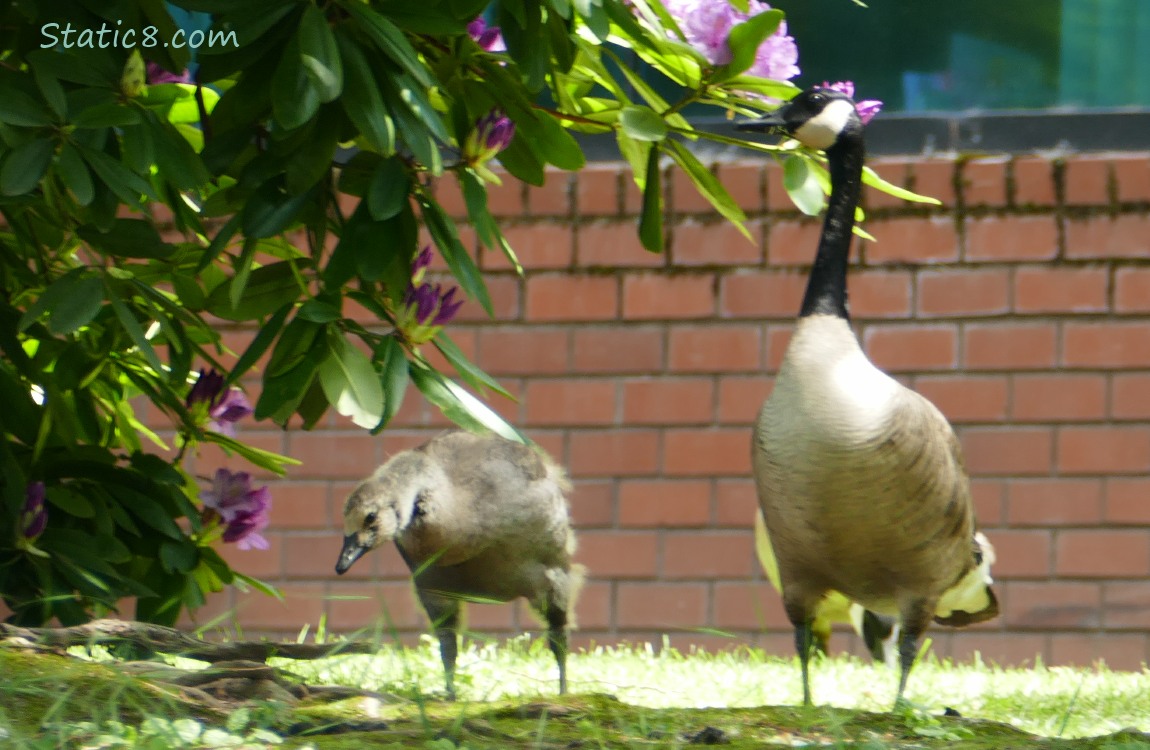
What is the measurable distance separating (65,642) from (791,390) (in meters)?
1.79

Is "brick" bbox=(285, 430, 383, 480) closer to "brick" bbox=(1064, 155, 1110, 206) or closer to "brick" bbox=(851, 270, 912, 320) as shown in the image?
"brick" bbox=(851, 270, 912, 320)

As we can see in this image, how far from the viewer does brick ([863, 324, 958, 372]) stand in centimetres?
536

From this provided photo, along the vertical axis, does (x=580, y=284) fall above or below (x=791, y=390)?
above

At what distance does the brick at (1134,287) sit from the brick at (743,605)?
176 cm

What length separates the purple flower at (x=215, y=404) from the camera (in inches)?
136

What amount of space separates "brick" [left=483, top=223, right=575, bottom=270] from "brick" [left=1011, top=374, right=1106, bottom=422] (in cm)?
182

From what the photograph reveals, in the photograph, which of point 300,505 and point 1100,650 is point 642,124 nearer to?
point 300,505

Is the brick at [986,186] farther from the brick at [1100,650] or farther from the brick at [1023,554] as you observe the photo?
the brick at [1100,650]

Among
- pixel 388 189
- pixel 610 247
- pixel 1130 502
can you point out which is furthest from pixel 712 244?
pixel 388 189

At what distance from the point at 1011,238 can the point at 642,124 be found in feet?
9.75

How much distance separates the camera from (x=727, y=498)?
544 cm

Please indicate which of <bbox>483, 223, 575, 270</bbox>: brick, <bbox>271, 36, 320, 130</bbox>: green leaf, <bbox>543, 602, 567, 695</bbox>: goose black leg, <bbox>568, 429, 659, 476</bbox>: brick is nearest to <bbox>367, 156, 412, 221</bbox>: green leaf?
<bbox>271, 36, 320, 130</bbox>: green leaf

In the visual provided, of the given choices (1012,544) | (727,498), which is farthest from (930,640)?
(727,498)

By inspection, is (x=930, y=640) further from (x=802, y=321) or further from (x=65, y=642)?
(x=65, y=642)
